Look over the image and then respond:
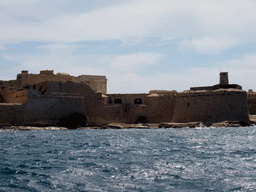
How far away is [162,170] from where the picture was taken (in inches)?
489

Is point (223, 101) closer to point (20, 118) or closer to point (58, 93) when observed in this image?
point (58, 93)

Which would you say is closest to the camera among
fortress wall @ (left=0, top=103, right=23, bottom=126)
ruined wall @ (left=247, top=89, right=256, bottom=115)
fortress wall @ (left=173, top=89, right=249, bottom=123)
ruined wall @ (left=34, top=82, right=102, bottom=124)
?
fortress wall @ (left=0, top=103, right=23, bottom=126)

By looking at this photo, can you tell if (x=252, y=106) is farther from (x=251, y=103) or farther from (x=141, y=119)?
(x=141, y=119)

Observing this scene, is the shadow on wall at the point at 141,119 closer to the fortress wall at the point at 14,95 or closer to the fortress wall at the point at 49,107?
the fortress wall at the point at 49,107

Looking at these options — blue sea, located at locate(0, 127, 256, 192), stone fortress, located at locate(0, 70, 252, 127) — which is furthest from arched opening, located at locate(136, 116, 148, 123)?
blue sea, located at locate(0, 127, 256, 192)

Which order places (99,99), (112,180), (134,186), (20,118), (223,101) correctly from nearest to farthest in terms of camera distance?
(134,186)
(112,180)
(20,118)
(223,101)
(99,99)

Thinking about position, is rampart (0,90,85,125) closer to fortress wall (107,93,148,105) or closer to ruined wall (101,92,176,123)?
ruined wall (101,92,176,123)

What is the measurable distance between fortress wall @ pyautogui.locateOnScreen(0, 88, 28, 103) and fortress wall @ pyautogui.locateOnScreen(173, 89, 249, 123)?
1921 centimetres

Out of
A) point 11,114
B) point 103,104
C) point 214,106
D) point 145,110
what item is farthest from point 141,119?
point 11,114

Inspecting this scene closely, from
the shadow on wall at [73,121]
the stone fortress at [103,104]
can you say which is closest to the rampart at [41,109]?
the stone fortress at [103,104]

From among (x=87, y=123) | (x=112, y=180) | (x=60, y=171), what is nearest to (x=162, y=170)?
(x=112, y=180)

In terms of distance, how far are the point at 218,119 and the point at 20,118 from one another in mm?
22944

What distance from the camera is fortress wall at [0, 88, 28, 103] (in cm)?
4225

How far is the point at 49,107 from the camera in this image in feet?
143
